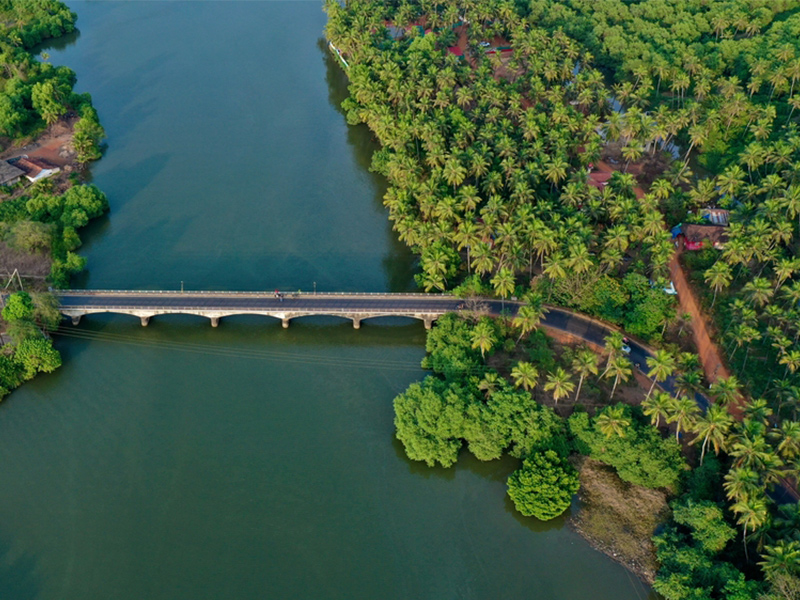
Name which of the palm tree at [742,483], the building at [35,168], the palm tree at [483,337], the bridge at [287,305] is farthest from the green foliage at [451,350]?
the building at [35,168]

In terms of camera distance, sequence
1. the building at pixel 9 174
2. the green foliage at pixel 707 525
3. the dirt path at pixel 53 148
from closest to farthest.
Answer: the green foliage at pixel 707 525, the building at pixel 9 174, the dirt path at pixel 53 148

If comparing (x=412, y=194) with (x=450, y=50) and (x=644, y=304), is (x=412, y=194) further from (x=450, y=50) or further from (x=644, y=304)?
(x=450, y=50)

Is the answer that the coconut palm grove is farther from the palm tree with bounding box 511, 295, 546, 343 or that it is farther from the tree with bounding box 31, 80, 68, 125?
the tree with bounding box 31, 80, 68, 125

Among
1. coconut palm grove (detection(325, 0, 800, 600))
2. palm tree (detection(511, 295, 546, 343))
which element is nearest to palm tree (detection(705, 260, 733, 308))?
coconut palm grove (detection(325, 0, 800, 600))

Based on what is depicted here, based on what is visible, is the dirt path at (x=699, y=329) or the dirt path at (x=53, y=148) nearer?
the dirt path at (x=699, y=329)

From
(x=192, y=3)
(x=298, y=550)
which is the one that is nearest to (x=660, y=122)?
(x=298, y=550)

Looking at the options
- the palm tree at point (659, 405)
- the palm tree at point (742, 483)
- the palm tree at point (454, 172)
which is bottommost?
the palm tree at point (742, 483)

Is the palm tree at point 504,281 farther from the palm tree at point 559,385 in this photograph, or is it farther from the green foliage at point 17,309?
the green foliage at point 17,309

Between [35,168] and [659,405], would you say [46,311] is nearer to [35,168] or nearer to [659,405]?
[35,168]
